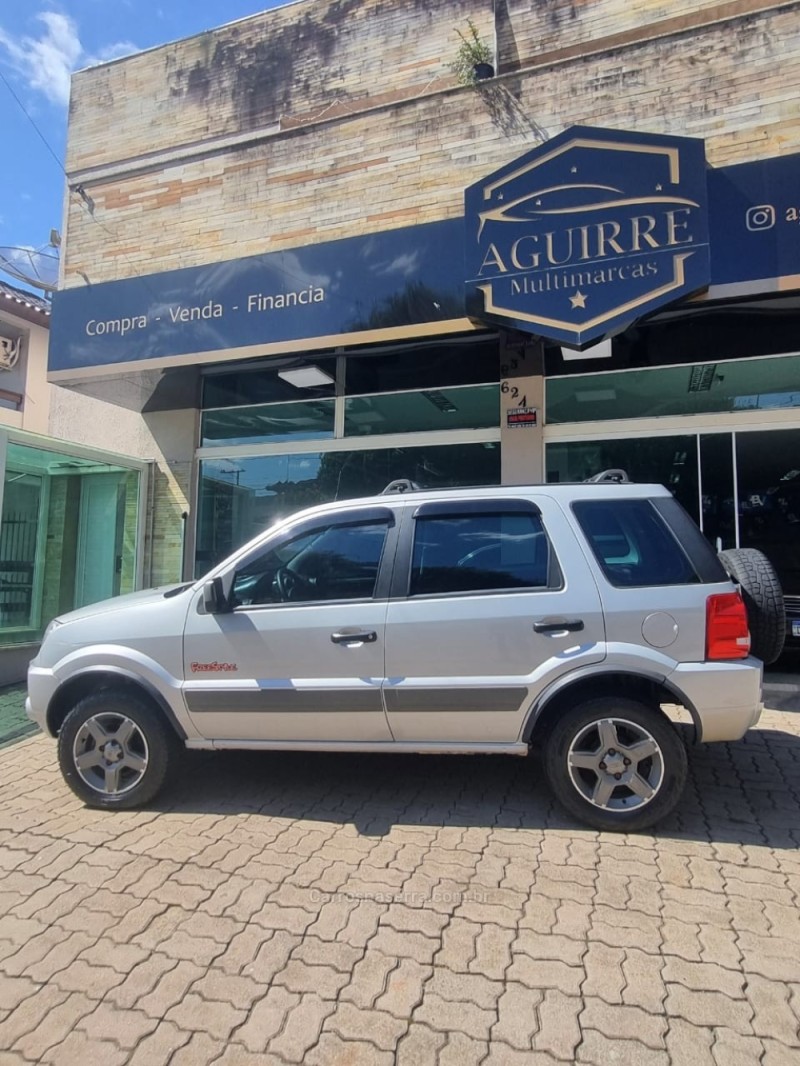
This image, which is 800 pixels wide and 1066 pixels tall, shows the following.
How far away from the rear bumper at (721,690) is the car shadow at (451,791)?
0.68 m

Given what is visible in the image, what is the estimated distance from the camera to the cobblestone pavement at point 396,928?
2125 millimetres

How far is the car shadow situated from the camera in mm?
3613

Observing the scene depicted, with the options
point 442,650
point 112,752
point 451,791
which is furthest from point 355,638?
point 112,752

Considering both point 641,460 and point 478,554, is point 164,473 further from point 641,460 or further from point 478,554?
point 478,554

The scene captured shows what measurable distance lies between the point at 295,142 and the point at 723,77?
5260mm

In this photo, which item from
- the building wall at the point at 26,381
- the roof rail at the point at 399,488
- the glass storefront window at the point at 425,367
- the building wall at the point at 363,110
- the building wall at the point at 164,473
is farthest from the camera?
the building wall at the point at 26,381

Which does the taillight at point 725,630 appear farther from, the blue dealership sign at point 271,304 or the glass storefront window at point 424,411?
the glass storefront window at point 424,411

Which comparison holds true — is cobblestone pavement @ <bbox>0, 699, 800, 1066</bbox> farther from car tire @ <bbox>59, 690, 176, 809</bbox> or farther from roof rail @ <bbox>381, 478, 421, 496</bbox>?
roof rail @ <bbox>381, 478, 421, 496</bbox>

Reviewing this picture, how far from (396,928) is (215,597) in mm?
1962

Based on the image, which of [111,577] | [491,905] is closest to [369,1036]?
[491,905]

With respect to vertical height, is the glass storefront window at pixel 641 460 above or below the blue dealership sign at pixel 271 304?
below

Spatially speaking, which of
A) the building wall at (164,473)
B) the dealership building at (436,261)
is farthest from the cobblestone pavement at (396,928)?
the building wall at (164,473)

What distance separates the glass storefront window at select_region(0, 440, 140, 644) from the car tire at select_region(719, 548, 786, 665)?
8024 mm

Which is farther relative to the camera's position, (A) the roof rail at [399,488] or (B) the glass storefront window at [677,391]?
(B) the glass storefront window at [677,391]
